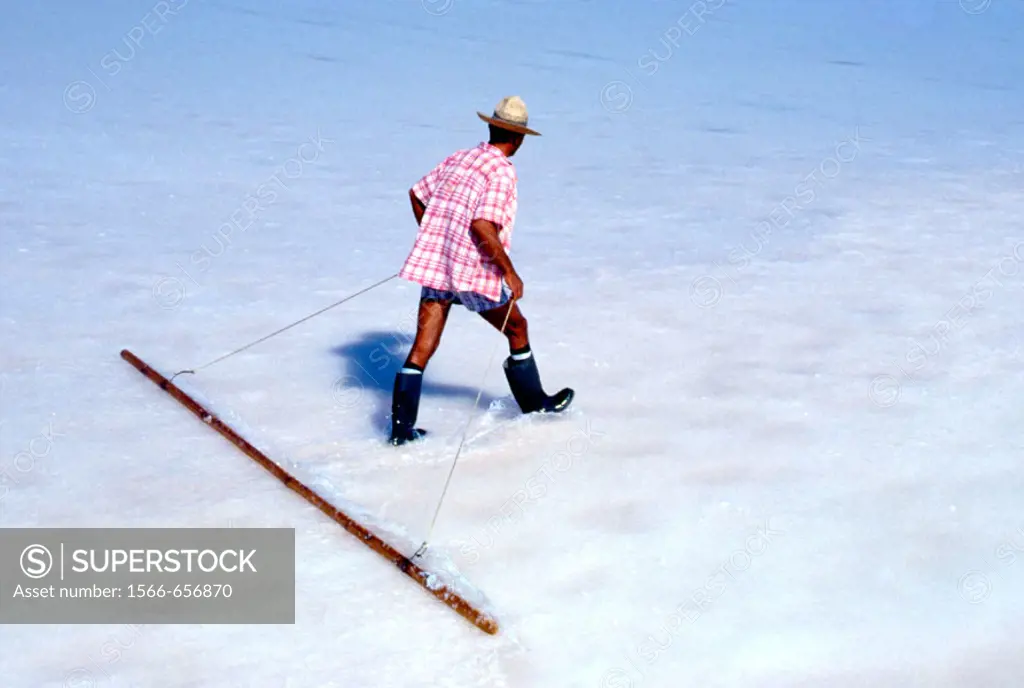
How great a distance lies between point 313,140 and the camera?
30.2 feet

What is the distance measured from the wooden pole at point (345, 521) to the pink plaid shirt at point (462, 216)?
79 centimetres

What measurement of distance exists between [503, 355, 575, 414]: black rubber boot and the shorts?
9.8 inches

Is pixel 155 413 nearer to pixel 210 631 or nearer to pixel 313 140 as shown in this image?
pixel 210 631

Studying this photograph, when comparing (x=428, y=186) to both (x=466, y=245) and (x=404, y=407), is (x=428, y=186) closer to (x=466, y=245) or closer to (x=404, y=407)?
(x=466, y=245)

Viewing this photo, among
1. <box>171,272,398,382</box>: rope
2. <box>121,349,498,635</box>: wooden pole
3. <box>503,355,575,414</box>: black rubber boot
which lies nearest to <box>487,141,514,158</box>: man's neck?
<box>503,355,575,414</box>: black rubber boot

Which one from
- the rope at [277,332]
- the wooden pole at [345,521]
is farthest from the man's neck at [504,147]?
the wooden pole at [345,521]

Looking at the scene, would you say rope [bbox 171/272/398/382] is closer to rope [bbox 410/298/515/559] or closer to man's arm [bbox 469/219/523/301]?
rope [bbox 410/298/515/559]

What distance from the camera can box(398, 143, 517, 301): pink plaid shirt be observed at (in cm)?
414

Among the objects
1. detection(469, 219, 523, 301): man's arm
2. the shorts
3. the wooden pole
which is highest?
detection(469, 219, 523, 301): man's arm

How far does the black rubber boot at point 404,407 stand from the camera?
4.34m

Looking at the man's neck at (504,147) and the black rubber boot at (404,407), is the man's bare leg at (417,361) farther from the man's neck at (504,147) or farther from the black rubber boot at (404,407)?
the man's neck at (504,147)

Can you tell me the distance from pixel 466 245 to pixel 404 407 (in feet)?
2.02

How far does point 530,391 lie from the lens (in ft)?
15.2

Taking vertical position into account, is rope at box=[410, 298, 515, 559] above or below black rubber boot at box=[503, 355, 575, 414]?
below
